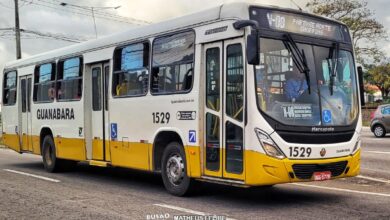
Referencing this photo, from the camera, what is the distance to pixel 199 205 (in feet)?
29.1

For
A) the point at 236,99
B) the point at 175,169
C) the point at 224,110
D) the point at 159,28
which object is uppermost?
the point at 159,28

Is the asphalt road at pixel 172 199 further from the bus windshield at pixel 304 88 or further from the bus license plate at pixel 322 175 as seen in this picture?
the bus windshield at pixel 304 88

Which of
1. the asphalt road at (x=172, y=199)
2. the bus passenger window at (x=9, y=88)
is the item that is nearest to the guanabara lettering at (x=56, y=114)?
the asphalt road at (x=172, y=199)

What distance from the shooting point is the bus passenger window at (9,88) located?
16.7 m

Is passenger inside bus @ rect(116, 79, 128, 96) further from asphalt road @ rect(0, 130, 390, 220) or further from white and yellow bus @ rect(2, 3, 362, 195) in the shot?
asphalt road @ rect(0, 130, 390, 220)

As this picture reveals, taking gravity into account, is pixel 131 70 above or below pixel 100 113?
above

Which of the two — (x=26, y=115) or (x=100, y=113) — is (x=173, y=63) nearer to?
(x=100, y=113)

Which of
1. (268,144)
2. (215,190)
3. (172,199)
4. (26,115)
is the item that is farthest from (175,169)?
(26,115)

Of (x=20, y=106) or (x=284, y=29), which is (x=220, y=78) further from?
(x=20, y=106)

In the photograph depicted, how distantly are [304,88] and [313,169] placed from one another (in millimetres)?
1258

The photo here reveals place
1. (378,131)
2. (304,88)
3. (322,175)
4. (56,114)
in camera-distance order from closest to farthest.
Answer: (322,175) → (304,88) → (56,114) → (378,131)

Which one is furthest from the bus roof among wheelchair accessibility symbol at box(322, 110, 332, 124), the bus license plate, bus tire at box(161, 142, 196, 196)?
the bus license plate

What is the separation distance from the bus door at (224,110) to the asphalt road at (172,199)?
0.67m

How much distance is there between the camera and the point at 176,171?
9820 millimetres
